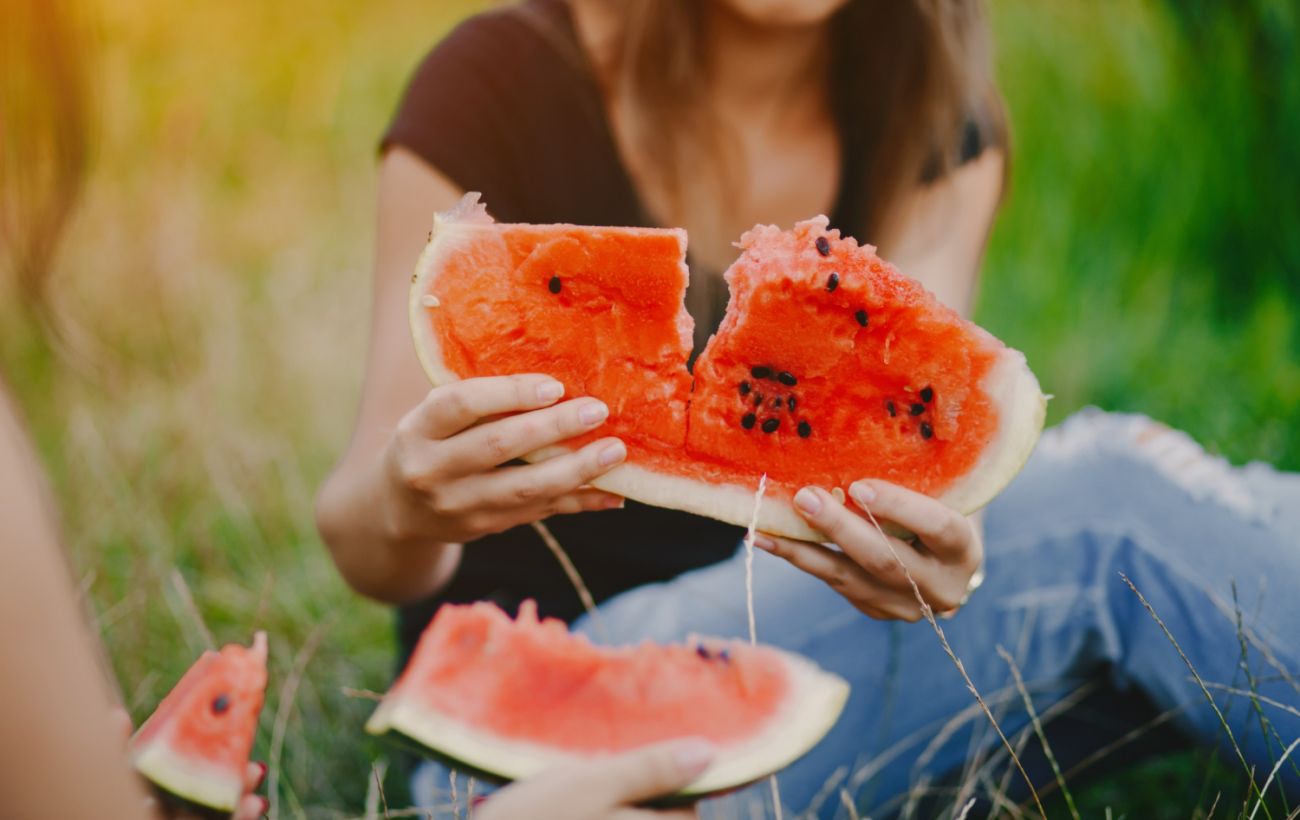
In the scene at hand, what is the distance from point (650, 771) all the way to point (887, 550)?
1.64ft

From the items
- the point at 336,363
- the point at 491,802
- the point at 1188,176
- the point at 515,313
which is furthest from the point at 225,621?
the point at 1188,176

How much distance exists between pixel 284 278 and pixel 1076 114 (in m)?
3.48

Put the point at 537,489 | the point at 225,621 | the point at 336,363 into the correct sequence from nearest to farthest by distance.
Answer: the point at 537,489
the point at 225,621
the point at 336,363

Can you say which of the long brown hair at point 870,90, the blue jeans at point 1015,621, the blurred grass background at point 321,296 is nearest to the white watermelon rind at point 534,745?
the blue jeans at point 1015,621

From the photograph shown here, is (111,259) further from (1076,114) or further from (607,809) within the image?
(1076,114)

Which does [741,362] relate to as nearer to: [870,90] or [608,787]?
[608,787]

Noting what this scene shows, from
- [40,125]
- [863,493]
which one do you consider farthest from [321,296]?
[863,493]

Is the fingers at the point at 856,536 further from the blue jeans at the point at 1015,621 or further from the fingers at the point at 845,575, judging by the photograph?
the blue jeans at the point at 1015,621

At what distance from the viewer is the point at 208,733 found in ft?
3.57

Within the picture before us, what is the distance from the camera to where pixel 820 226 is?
1316 mm

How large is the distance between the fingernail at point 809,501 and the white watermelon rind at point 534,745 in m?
0.24

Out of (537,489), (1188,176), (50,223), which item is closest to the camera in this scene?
(537,489)

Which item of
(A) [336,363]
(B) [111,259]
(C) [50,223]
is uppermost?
(C) [50,223]

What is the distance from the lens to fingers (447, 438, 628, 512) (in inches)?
50.3
